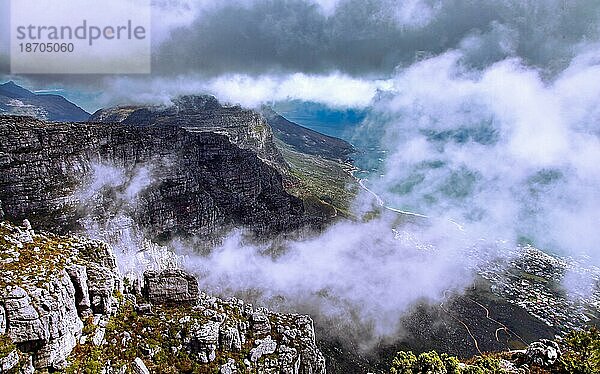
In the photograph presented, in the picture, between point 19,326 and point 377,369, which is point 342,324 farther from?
point 19,326

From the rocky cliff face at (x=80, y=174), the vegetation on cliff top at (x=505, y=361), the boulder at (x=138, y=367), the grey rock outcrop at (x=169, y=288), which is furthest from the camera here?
the rocky cliff face at (x=80, y=174)

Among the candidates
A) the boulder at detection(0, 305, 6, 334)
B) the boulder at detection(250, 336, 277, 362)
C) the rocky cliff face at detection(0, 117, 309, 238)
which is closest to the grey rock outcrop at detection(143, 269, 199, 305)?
the boulder at detection(250, 336, 277, 362)

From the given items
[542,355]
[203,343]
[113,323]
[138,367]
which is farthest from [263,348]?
[542,355]

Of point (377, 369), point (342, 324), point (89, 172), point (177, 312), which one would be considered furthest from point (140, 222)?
point (177, 312)

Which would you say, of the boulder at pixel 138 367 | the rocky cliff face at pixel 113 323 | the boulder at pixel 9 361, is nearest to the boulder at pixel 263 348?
the rocky cliff face at pixel 113 323

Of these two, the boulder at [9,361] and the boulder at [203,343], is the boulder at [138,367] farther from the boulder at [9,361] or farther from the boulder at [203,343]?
the boulder at [9,361]

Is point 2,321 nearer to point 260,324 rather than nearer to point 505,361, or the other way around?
point 260,324
